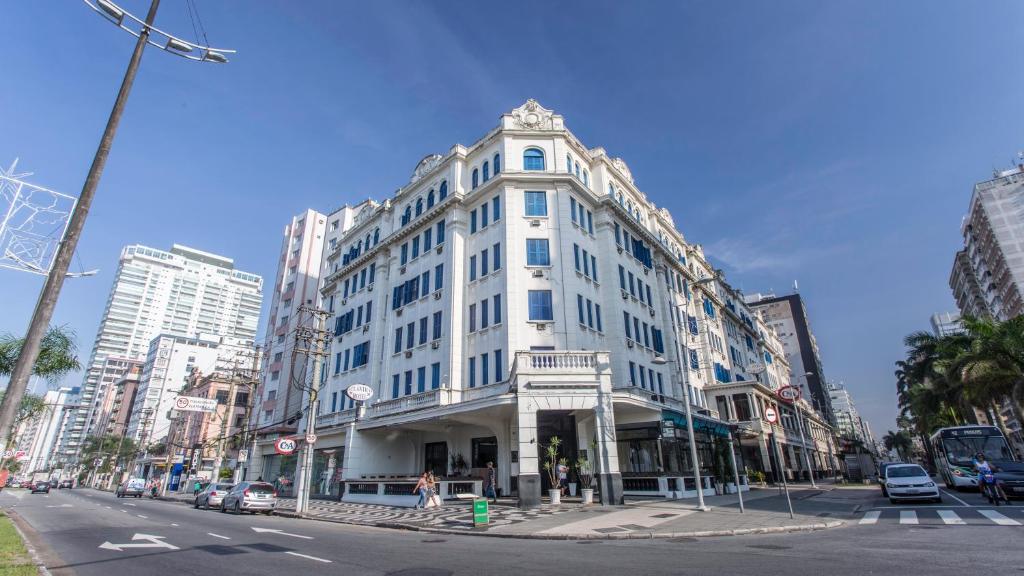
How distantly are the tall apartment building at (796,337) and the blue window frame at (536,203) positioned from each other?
254ft

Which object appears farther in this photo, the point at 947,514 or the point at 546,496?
the point at 546,496

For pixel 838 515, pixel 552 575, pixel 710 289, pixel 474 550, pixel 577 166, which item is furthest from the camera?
pixel 710 289

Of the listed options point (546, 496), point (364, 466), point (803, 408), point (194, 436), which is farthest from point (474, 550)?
point (194, 436)

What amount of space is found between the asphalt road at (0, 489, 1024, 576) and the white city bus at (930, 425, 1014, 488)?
1344 cm

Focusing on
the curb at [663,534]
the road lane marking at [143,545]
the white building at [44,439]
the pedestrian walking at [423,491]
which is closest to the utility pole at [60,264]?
the road lane marking at [143,545]

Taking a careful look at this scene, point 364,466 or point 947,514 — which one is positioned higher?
point 364,466

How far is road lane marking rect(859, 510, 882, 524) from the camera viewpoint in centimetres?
1495

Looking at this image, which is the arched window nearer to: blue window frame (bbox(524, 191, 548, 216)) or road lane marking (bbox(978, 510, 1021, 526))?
blue window frame (bbox(524, 191, 548, 216))

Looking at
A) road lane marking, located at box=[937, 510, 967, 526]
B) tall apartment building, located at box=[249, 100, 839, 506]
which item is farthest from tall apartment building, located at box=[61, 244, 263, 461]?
road lane marking, located at box=[937, 510, 967, 526]

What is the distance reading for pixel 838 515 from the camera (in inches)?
681

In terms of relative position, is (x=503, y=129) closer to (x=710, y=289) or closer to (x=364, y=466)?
(x=364, y=466)

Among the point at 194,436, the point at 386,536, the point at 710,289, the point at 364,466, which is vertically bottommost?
the point at 386,536

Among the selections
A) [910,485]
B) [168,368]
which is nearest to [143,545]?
[910,485]

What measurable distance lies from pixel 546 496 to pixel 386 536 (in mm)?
11561
